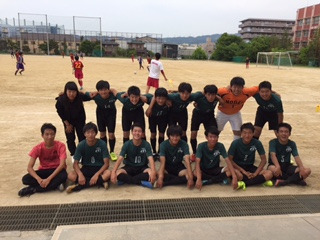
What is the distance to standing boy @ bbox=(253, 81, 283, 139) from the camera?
495 centimetres

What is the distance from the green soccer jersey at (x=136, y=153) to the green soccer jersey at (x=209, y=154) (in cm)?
81

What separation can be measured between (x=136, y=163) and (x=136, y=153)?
17 cm

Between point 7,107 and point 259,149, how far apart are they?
8460mm

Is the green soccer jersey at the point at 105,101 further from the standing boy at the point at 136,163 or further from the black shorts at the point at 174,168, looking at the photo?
the black shorts at the point at 174,168

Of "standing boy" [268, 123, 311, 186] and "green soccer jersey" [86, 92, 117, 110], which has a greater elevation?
"green soccer jersey" [86, 92, 117, 110]

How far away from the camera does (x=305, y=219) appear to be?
3342mm

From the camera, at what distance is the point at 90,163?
4496 mm

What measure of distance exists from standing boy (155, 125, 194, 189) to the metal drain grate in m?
0.44

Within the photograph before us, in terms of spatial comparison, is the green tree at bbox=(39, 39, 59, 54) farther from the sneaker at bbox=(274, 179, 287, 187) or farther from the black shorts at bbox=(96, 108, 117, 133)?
the sneaker at bbox=(274, 179, 287, 187)

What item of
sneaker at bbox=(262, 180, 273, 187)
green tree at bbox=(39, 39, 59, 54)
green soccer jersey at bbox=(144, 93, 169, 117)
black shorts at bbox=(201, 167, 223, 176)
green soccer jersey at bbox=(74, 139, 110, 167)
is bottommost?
sneaker at bbox=(262, 180, 273, 187)

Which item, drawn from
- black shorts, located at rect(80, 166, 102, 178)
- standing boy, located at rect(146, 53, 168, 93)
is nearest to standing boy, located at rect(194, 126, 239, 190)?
black shorts, located at rect(80, 166, 102, 178)

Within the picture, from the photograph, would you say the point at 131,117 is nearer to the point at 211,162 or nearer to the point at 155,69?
the point at 211,162

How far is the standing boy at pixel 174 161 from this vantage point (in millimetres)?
4312

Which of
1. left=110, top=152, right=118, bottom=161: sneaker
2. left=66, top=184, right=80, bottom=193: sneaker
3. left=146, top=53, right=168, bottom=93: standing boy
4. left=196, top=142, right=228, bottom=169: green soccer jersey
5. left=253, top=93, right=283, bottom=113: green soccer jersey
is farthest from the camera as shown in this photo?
left=146, top=53, right=168, bottom=93: standing boy
